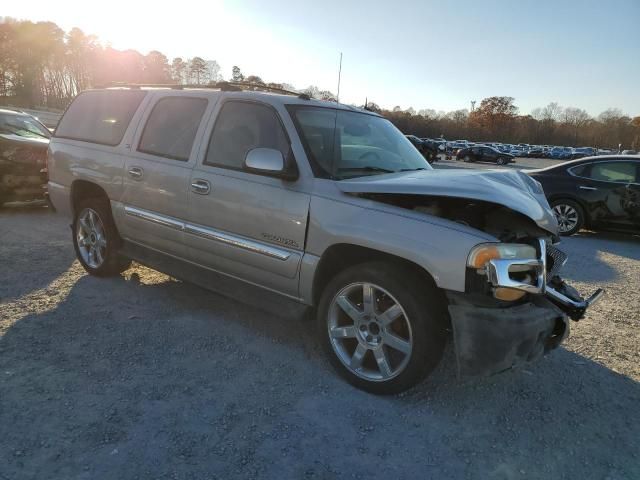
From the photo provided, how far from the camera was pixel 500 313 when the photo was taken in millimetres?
2715

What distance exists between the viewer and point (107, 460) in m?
2.41

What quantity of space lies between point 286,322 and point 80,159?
2.87m

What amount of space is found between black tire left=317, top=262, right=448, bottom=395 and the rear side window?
3.03 meters

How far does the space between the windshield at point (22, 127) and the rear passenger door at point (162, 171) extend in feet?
17.7

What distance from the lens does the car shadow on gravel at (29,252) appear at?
16.0 ft

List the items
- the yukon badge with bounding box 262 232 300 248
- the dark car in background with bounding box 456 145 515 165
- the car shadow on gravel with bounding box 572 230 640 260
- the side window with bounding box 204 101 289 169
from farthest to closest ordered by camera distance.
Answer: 1. the dark car in background with bounding box 456 145 515 165
2. the car shadow on gravel with bounding box 572 230 640 260
3. the side window with bounding box 204 101 289 169
4. the yukon badge with bounding box 262 232 300 248

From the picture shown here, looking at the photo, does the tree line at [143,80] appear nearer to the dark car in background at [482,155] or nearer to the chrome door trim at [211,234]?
the dark car in background at [482,155]

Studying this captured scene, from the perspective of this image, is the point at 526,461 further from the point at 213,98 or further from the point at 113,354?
the point at 213,98

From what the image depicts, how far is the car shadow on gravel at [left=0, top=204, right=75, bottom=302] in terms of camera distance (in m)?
4.88

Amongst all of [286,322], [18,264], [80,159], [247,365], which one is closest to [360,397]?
[247,365]

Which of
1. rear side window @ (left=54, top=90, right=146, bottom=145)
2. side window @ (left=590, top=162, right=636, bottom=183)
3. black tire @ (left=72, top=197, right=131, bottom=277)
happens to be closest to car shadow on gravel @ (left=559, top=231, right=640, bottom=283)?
side window @ (left=590, top=162, right=636, bottom=183)

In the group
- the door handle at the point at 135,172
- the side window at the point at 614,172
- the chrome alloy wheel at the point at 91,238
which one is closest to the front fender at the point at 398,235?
the door handle at the point at 135,172

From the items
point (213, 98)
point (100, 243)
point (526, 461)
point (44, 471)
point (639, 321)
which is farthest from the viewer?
point (100, 243)

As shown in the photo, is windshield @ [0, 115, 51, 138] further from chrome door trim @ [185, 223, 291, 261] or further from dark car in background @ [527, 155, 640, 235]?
dark car in background @ [527, 155, 640, 235]
